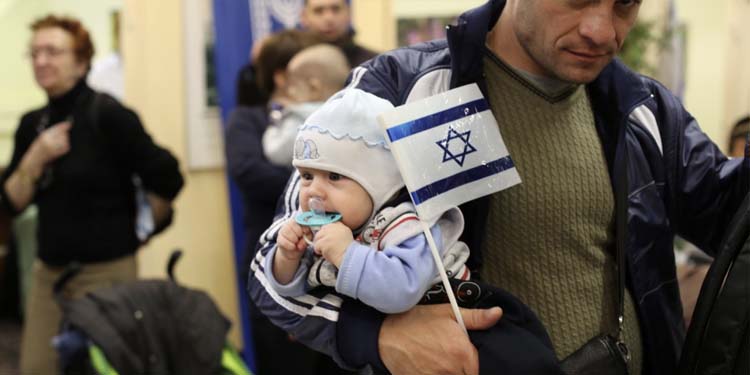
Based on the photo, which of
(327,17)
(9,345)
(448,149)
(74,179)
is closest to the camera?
(448,149)

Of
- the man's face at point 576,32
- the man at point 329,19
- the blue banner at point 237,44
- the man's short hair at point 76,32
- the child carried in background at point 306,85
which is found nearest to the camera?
the man's face at point 576,32

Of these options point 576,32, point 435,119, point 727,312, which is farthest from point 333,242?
point 727,312

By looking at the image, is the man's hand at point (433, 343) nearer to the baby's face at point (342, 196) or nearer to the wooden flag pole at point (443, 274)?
the wooden flag pole at point (443, 274)

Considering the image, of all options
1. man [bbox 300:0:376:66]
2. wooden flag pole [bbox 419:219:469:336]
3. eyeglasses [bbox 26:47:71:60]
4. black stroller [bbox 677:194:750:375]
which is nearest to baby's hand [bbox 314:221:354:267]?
wooden flag pole [bbox 419:219:469:336]

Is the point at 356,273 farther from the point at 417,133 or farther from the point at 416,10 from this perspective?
the point at 416,10

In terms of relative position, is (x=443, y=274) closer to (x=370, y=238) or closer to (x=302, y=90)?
(x=370, y=238)

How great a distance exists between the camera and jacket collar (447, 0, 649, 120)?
136 cm

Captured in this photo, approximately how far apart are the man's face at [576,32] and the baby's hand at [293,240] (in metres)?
0.50

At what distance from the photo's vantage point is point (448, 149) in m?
1.31

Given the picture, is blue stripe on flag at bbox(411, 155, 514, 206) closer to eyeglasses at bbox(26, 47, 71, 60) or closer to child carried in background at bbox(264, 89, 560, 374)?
child carried in background at bbox(264, 89, 560, 374)

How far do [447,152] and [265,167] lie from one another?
1.67m

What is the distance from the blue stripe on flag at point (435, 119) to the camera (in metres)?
1.26

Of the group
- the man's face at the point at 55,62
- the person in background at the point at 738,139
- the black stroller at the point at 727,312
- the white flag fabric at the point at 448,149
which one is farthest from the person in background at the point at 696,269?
the man's face at the point at 55,62

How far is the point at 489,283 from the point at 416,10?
12.1 ft
